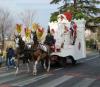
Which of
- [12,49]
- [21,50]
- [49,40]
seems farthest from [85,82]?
[12,49]

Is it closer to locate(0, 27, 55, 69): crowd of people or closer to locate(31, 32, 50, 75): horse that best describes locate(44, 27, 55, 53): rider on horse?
locate(0, 27, 55, 69): crowd of people

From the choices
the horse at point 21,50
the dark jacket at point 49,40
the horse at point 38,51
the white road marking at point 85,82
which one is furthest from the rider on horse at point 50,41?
the white road marking at point 85,82

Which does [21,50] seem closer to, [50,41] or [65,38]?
[50,41]

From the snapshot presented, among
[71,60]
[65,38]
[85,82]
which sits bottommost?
[85,82]

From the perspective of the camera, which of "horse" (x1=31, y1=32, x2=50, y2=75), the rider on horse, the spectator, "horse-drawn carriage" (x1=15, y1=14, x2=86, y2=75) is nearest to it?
"horse" (x1=31, y1=32, x2=50, y2=75)

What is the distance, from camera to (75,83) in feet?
58.4

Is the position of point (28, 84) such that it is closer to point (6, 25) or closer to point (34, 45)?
point (34, 45)

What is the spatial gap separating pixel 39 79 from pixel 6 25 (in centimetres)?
4946

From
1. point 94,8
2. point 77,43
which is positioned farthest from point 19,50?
point 94,8

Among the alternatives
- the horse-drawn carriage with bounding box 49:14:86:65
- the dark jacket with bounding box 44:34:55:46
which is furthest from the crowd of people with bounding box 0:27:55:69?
the horse-drawn carriage with bounding box 49:14:86:65

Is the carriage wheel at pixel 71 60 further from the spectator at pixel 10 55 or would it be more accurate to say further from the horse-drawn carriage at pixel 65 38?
the spectator at pixel 10 55

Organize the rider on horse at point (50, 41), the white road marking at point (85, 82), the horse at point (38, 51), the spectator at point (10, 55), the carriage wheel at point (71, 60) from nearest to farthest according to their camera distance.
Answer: the white road marking at point (85, 82) < the horse at point (38, 51) < the rider on horse at point (50, 41) < the spectator at point (10, 55) < the carriage wheel at point (71, 60)

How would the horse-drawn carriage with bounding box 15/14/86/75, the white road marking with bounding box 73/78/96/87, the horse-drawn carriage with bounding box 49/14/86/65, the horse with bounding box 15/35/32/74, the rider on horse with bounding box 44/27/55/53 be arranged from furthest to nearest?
1. the horse-drawn carriage with bounding box 49/14/86/65
2. the horse-drawn carriage with bounding box 15/14/86/75
3. the rider on horse with bounding box 44/27/55/53
4. the horse with bounding box 15/35/32/74
5. the white road marking with bounding box 73/78/96/87

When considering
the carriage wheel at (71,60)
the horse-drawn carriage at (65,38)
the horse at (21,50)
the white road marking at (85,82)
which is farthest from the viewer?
the carriage wheel at (71,60)
